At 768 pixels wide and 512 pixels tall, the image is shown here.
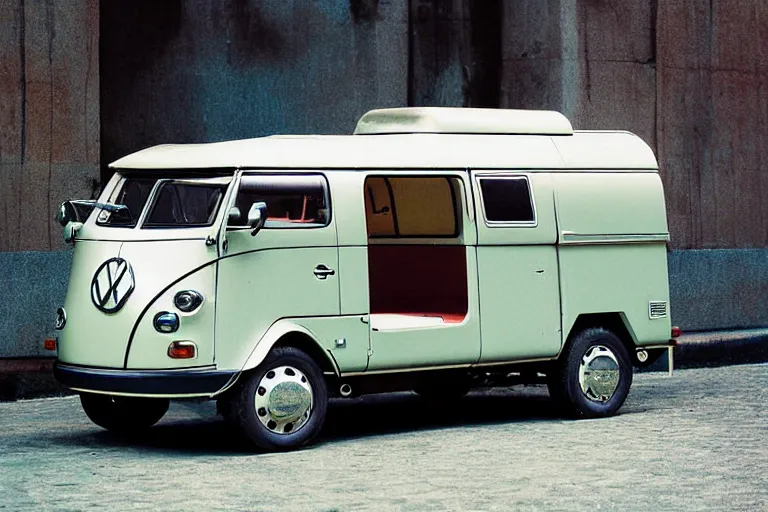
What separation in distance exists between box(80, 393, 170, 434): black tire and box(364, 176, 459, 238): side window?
2075 mm

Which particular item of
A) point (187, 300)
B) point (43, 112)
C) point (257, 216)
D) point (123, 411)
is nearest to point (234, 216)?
point (257, 216)

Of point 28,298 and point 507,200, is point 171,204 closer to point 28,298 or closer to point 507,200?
point 507,200

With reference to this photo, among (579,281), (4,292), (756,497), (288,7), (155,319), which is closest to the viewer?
(756,497)

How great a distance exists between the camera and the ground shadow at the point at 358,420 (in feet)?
33.8

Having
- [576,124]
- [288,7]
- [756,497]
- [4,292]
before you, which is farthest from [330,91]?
[756,497]

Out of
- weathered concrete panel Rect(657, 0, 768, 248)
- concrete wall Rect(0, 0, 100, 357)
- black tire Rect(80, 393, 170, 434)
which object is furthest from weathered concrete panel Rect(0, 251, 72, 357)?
weathered concrete panel Rect(657, 0, 768, 248)

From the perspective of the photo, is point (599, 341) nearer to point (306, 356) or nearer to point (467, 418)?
point (467, 418)

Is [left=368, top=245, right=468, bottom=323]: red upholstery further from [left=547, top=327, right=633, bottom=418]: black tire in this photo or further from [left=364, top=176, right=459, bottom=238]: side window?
[left=547, top=327, right=633, bottom=418]: black tire

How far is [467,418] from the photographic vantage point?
11.6 metres

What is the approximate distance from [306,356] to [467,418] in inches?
80.8

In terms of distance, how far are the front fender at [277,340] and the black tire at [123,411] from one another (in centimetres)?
101

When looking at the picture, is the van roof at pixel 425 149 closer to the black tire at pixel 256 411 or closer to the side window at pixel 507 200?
the side window at pixel 507 200

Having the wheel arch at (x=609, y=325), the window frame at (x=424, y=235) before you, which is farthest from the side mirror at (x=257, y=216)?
the wheel arch at (x=609, y=325)

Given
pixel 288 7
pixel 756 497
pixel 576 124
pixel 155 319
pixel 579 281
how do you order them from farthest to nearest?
pixel 576 124 < pixel 288 7 < pixel 579 281 < pixel 155 319 < pixel 756 497
